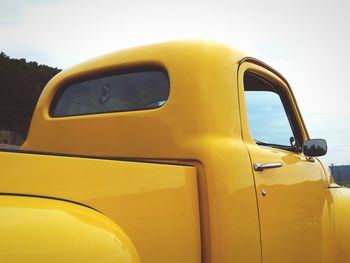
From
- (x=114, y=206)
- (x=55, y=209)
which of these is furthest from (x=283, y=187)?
(x=55, y=209)

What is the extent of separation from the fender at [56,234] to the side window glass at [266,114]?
56.0 inches

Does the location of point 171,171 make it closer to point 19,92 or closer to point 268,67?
point 268,67

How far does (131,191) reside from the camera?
1.57m

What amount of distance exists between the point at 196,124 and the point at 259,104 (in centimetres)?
80

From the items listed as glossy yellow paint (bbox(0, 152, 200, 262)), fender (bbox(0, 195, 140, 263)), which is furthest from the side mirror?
fender (bbox(0, 195, 140, 263))

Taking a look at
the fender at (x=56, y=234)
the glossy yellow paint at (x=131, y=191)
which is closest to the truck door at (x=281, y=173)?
the glossy yellow paint at (x=131, y=191)

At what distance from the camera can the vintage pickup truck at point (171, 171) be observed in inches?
53.5

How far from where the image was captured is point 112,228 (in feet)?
4.74

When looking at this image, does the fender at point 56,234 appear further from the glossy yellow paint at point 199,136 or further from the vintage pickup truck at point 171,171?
the glossy yellow paint at point 199,136

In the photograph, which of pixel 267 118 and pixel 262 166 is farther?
pixel 267 118

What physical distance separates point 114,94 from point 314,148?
54.3 inches

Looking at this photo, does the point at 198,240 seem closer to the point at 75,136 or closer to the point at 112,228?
the point at 112,228

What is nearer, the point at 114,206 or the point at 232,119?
the point at 114,206

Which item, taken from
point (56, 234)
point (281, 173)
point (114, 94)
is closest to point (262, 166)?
point (281, 173)
